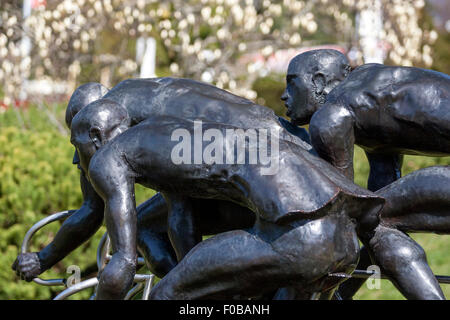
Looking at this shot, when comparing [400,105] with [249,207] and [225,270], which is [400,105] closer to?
[249,207]

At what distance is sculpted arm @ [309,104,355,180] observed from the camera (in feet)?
9.55

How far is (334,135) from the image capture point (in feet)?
9.55

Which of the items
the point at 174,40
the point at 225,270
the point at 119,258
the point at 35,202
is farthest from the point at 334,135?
the point at 174,40

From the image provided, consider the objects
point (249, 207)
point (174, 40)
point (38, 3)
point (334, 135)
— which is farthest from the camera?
point (174, 40)

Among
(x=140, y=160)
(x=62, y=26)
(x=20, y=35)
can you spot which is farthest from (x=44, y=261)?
(x=20, y=35)

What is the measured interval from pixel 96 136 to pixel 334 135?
3.55 ft

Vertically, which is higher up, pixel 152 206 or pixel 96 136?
pixel 96 136

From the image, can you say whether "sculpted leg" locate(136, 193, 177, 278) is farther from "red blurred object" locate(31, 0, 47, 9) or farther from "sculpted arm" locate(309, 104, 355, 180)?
"red blurred object" locate(31, 0, 47, 9)

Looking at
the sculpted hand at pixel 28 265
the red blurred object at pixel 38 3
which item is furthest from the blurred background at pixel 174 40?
the sculpted hand at pixel 28 265

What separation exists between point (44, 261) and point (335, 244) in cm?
184

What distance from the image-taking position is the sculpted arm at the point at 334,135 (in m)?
2.91

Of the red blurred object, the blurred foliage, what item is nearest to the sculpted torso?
the blurred foliage

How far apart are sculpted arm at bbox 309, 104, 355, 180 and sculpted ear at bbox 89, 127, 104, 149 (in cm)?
96
